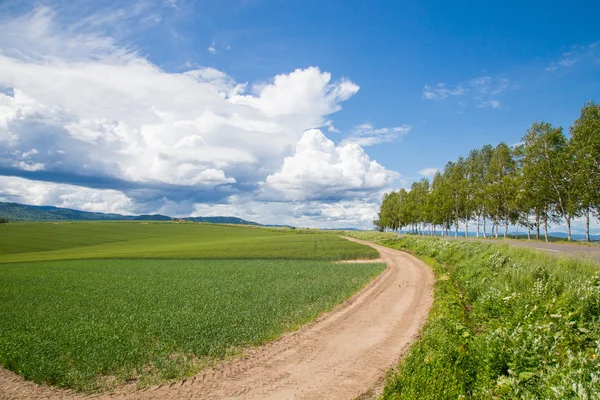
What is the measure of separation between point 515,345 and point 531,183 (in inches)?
2106

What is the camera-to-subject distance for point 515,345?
9625mm

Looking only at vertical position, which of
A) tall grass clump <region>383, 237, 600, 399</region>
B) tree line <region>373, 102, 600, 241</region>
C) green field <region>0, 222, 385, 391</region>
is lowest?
green field <region>0, 222, 385, 391</region>

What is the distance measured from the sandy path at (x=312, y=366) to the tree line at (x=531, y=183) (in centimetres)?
4070

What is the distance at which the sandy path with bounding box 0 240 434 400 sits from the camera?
9.95 metres

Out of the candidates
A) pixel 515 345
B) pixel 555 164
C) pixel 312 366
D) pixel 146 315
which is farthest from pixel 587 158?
pixel 146 315

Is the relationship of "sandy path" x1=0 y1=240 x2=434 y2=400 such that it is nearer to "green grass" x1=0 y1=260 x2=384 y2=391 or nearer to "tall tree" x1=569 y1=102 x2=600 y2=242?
"green grass" x1=0 y1=260 x2=384 y2=391

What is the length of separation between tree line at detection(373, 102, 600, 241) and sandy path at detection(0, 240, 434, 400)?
40.7 meters

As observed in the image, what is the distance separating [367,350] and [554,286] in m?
9.15

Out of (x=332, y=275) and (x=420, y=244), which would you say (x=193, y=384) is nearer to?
(x=332, y=275)

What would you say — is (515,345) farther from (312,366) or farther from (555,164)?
(555,164)

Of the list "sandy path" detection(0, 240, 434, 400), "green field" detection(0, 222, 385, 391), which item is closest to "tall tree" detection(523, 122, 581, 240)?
"green field" detection(0, 222, 385, 391)

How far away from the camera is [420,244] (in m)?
47.6

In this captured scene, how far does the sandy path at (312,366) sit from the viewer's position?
9.95 meters

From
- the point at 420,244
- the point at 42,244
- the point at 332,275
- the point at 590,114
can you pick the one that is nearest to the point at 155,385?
the point at 332,275
